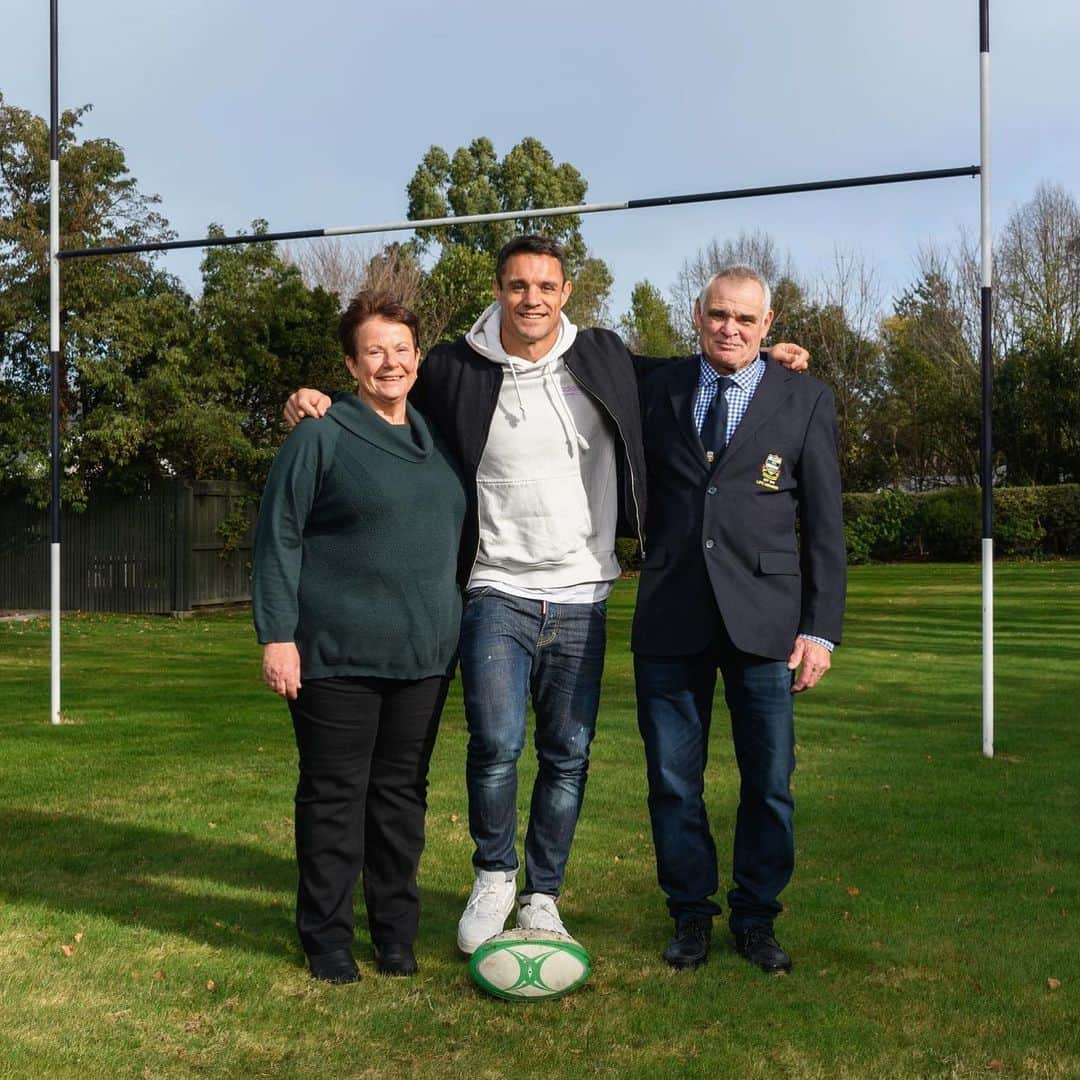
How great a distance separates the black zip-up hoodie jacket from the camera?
Answer: 4031 mm

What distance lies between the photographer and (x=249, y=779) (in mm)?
7059

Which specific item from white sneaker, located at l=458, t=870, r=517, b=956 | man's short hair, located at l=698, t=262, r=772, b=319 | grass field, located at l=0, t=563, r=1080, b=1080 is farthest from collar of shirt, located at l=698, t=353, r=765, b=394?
grass field, located at l=0, t=563, r=1080, b=1080

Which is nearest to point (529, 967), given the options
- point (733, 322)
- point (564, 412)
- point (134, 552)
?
point (564, 412)

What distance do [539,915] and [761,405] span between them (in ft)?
5.40

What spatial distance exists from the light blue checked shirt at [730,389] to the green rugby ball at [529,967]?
1186 mm

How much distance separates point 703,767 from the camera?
411cm

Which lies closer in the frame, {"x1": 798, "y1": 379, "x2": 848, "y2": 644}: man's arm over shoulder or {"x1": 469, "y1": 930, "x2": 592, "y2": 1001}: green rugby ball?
{"x1": 469, "y1": 930, "x2": 592, "y2": 1001}: green rugby ball

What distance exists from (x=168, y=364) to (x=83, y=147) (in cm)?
335

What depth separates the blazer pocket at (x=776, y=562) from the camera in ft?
13.1

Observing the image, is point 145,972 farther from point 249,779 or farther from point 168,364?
point 168,364

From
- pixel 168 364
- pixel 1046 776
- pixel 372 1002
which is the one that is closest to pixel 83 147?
pixel 168 364

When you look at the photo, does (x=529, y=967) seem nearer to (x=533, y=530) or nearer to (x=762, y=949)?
(x=762, y=949)

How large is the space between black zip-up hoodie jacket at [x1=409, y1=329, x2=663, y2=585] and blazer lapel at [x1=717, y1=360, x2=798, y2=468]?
282 millimetres

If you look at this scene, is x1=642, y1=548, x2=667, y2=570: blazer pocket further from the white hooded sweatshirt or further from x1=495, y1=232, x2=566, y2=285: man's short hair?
x1=495, y1=232, x2=566, y2=285: man's short hair
